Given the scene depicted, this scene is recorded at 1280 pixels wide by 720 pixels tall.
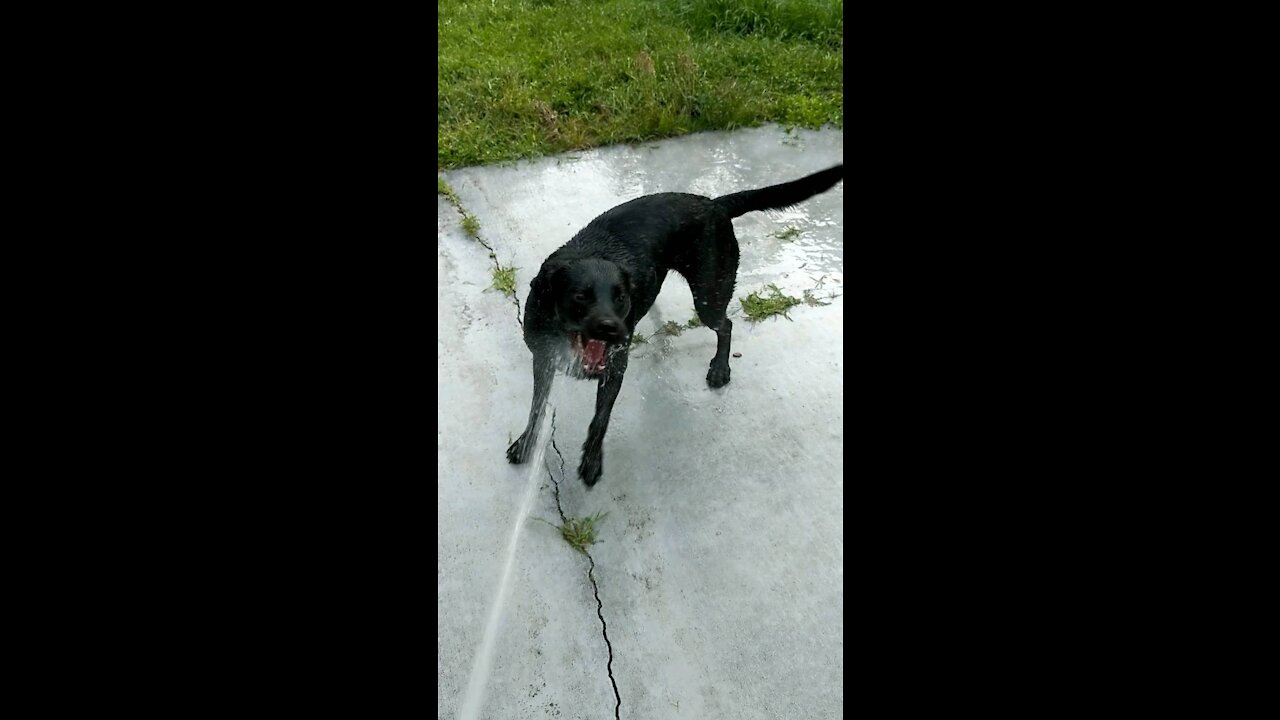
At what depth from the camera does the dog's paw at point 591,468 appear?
2.97 meters

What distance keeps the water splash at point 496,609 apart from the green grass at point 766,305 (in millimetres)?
1234

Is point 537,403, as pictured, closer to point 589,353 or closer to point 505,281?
point 589,353

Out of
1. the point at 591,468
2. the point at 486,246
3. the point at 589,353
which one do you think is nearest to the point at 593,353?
the point at 589,353

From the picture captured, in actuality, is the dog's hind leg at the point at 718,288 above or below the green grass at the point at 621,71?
below

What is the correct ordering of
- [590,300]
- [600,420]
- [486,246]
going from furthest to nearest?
[486,246], [600,420], [590,300]

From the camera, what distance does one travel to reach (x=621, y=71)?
231 inches

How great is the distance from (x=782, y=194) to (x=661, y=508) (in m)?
1.32

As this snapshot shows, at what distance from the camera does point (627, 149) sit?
515cm

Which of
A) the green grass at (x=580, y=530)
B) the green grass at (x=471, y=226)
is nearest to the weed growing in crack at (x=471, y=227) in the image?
the green grass at (x=471, y=226)

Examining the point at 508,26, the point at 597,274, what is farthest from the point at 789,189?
the point at 508,26

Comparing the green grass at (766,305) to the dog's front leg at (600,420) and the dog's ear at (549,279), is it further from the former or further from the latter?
the dog's ear at (549,279)

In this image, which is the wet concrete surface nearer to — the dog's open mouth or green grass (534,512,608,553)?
green grass (534,512,608,553)
